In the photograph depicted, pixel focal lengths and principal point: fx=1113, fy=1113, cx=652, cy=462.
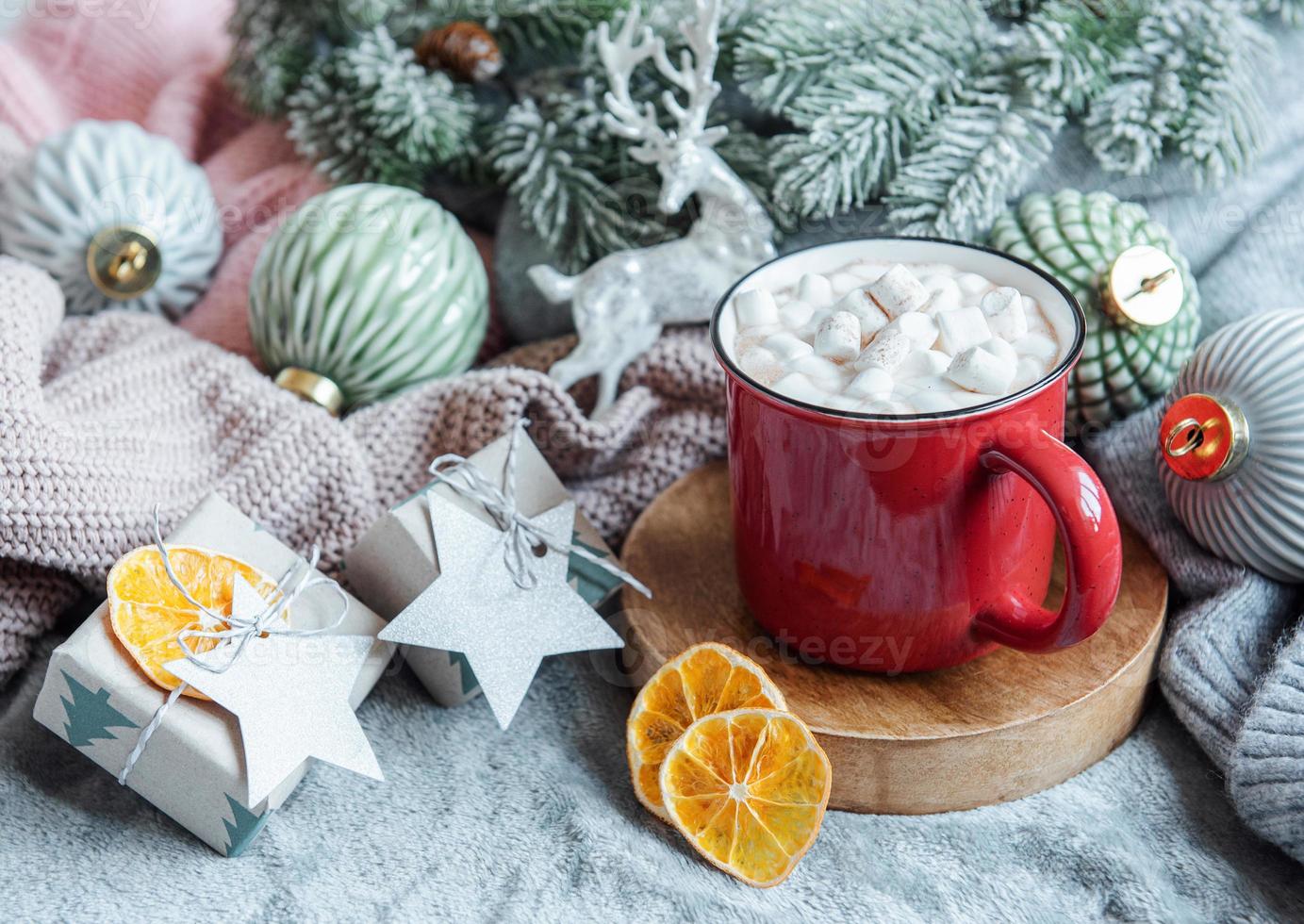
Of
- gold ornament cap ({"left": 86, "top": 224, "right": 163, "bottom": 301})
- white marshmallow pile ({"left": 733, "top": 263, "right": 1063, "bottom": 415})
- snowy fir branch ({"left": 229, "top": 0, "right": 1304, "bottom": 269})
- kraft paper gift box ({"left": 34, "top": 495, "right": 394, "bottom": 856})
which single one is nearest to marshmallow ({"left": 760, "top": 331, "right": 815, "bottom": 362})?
white marshmallow pile ({"left": 733, "top": 263, "right": 1063, "bottom": 415})

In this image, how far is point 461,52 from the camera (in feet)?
2.87

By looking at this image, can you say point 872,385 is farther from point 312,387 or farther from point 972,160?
point 312,387

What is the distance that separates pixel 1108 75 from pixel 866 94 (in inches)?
6.7

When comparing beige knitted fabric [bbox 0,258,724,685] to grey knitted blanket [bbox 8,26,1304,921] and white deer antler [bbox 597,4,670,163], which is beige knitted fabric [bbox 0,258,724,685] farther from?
white deer antler [bbox 597,4,670,163]

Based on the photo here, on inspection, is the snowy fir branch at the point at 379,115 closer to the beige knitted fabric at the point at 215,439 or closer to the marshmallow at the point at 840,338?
the beige knitted fabric at the point at 215,439

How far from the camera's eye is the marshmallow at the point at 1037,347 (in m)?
0.59

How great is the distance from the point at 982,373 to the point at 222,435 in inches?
20.2

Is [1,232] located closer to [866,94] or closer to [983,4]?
[866,94]

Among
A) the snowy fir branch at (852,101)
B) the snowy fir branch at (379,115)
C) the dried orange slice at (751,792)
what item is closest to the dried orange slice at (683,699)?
the dried orange slice at (751,792)

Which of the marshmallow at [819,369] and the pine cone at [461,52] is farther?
the pine cone at [461,52]

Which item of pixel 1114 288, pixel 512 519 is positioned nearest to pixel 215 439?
pixel 512 519

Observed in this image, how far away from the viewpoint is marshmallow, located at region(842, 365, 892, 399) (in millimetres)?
562

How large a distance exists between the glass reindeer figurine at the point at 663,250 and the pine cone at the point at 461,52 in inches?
4.3

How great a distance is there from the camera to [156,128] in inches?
42.1
